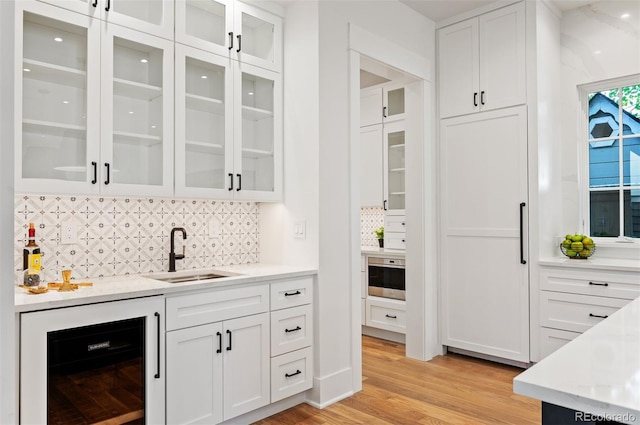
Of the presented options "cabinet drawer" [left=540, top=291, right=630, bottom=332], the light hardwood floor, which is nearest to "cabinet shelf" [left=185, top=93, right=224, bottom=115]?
the light hardwood floor

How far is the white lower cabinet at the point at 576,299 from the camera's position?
3105 millimetres

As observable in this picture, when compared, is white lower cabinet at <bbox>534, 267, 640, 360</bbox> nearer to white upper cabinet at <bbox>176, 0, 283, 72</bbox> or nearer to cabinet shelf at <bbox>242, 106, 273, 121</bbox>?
cabinet shelf at <bbox>242, 106, 273, 121</bbox>

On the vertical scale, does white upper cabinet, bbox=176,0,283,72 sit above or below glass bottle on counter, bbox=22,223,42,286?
above

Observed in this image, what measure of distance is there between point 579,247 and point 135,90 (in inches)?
133

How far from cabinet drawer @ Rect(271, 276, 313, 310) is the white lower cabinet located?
187cm

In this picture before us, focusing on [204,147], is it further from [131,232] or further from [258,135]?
[131,232]

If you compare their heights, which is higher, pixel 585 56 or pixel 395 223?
pixel 585 56

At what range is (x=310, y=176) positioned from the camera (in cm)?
296

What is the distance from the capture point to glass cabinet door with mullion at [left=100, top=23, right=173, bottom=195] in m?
2.31

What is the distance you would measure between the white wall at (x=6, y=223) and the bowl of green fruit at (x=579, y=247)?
3.81 metres

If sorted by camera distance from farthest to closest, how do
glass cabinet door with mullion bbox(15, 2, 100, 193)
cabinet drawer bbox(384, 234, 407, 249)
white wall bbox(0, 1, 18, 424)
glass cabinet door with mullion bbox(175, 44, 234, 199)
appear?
cabinet drawer bbox(384, 234, 407, 249) → glass cabinet door with mullion bbox(175, 44, 234, 199) → glass cabinet door with mullion bbox(15, 2, 100, 193) → white wall bbox(0, 1, 18, 424)

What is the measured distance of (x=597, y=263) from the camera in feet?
10.6

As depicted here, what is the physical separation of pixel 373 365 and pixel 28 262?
8.67 ft

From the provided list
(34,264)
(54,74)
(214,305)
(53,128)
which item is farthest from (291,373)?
(54,74)
